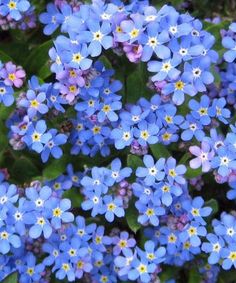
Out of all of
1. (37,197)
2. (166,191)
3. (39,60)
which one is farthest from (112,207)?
(39,60)

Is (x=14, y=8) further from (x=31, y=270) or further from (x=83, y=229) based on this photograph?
(x=31, y=270)

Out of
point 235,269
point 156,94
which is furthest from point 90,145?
point 235,269

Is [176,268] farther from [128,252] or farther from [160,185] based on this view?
[160,185]

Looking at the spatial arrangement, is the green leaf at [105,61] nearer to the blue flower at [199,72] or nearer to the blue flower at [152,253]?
the blue flower at [199,72]

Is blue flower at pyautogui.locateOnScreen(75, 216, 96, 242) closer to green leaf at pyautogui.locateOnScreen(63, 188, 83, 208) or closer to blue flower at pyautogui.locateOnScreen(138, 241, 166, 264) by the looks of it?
green leaf at pyautogui.locateOnScreen(63, 188, 83, 208)

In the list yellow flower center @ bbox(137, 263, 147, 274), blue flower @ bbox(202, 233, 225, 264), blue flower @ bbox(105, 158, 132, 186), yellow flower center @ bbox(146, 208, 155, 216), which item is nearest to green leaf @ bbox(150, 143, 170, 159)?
blue flower @ bbox(105, 158, 132, 186)

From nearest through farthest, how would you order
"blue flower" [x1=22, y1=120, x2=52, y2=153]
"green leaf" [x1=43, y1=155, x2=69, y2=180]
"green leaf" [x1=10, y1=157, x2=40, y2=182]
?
"blue flower" [x1=22, y1=120, x2=52, y2=153], "green leaf" [x1=43, y1=155, x2=69, y2=180], "green leaf" [x1=10, y1=157, x2=40, y2=182]

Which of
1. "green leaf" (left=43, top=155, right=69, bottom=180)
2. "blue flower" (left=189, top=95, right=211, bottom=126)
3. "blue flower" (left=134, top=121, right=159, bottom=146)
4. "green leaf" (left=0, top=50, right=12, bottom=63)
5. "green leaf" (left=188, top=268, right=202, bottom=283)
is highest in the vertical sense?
"green leaf" (left=0, top=50, right=12, bottom=63)
